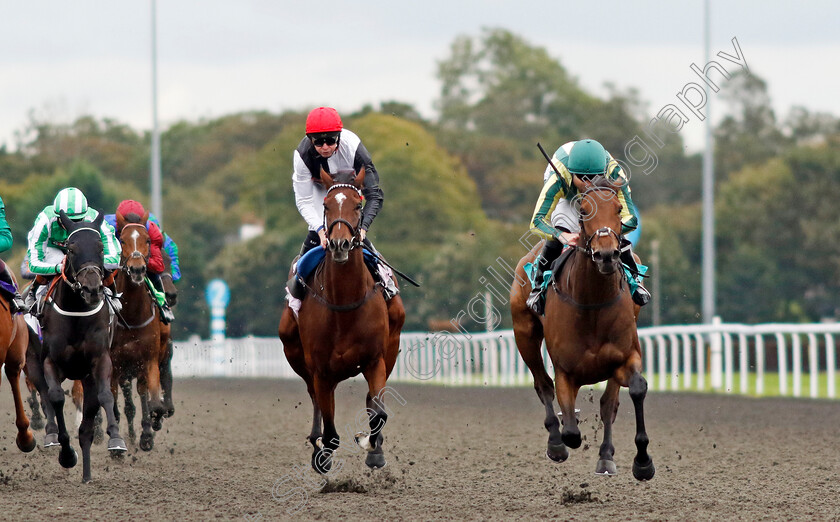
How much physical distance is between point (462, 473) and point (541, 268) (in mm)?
1678

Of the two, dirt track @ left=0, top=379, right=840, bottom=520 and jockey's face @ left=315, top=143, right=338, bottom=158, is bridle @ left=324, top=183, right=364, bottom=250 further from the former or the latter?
dirt track @ left=0, top=379, right=840, bottom=520

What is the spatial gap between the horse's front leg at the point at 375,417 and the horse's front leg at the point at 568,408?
1.09m

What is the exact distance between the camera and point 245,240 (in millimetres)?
50062

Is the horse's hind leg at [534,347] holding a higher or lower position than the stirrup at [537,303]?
lower

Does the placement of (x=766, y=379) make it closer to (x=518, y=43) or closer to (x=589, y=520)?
(x=589, y=520)

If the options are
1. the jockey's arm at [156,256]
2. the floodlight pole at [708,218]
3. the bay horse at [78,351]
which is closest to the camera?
the bay horse at [78,351]

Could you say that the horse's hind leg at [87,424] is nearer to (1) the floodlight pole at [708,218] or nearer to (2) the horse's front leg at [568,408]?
(2) the horse's front leg at [568,408]

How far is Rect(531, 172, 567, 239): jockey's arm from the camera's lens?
859 cm

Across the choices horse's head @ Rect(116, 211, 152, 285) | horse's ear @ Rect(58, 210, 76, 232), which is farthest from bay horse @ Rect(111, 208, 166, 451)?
horse's ear @ Rect(58, 210, 76, 232)

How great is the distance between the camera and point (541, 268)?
8.96 metres

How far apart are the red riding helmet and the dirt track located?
229 centimetres

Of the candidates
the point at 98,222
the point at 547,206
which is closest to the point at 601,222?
the point at 547,206

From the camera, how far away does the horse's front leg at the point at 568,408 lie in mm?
8078

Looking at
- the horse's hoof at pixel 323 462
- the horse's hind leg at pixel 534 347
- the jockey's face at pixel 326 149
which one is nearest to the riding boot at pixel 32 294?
the horse's hoof at pixel 323 462
